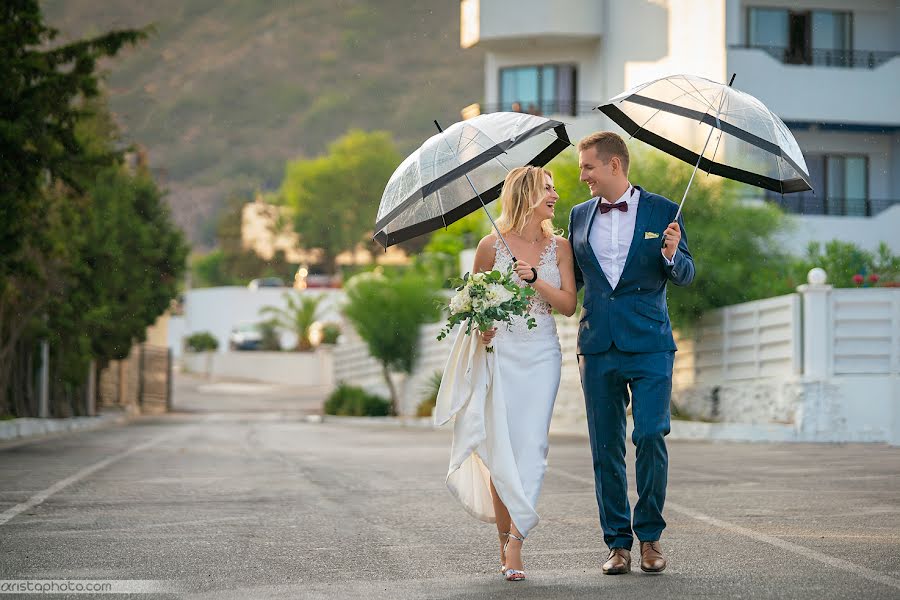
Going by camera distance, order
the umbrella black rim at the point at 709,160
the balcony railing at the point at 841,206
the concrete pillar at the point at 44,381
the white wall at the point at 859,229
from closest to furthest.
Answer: the umbrella black rim at the point at 709,160, the concrete pillar at the point at 44,381, the white wall at the point at 859,229, the balcony railing at the point at 841,206

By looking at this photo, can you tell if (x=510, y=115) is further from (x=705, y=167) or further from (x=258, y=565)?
(x=258, y=565)

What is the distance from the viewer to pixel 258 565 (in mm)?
8141

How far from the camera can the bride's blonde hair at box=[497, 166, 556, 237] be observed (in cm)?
793

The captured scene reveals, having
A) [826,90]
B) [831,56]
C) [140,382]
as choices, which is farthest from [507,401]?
[140,382]

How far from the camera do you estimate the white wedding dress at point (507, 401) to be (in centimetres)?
783

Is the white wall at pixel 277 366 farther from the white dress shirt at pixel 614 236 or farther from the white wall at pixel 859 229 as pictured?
the white dress shirt at pixel 614 236

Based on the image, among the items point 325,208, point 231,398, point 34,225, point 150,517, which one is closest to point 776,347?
point 34,225

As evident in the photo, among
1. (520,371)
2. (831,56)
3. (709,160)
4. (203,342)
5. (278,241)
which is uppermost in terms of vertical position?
(278,241)

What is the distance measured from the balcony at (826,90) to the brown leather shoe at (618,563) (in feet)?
101

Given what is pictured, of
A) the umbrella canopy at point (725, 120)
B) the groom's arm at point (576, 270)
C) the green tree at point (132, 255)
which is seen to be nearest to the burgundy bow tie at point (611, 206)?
the groom's arm at point (576, 270)

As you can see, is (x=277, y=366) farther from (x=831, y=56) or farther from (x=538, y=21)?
(x=831, y=56)

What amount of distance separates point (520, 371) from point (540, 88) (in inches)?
1492

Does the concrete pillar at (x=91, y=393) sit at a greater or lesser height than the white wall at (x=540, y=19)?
lesser

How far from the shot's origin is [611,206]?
801cm
